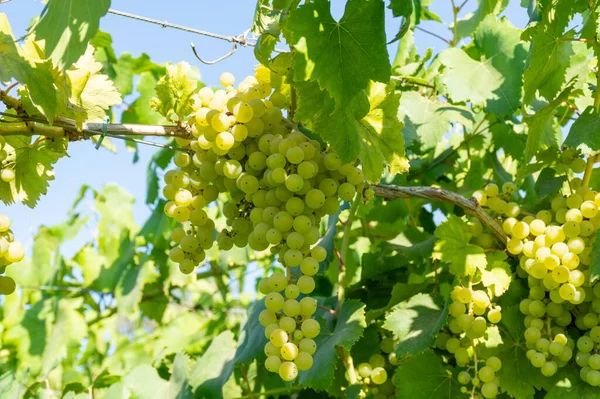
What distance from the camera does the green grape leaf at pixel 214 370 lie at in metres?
1.88

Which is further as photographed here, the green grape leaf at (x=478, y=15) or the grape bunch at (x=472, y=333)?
the green grape leaf at (x=478, y=15)

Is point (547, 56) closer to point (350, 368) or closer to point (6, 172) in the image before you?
point (350, 368)

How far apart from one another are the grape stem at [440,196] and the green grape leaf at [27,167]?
701 mm

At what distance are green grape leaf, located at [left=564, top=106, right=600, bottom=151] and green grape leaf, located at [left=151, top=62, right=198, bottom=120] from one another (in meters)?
0.87

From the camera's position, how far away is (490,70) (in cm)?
202

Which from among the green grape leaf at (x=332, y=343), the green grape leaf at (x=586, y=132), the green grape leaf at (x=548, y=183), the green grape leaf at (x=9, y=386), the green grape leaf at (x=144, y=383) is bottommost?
the green grape leaf at (x=9, y=386)

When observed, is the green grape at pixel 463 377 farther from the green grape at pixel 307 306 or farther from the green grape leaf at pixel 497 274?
the green grape at pixel 307 306

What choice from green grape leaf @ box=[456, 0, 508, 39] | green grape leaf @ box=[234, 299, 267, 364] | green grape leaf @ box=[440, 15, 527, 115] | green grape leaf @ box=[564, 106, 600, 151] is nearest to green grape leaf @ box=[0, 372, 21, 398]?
green grape leaf @ box=[234, 299, 267, 364]

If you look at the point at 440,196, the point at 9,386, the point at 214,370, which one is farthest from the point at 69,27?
the point at 9,386

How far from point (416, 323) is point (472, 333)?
0.15 metres

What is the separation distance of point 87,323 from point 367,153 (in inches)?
88.8

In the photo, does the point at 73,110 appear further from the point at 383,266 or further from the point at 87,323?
the point at 87,323

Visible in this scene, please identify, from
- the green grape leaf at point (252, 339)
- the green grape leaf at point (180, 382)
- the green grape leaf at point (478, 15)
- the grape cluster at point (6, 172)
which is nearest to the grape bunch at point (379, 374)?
the green grape leaf at point (252, 339)

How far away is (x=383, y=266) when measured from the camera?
2.00 m
